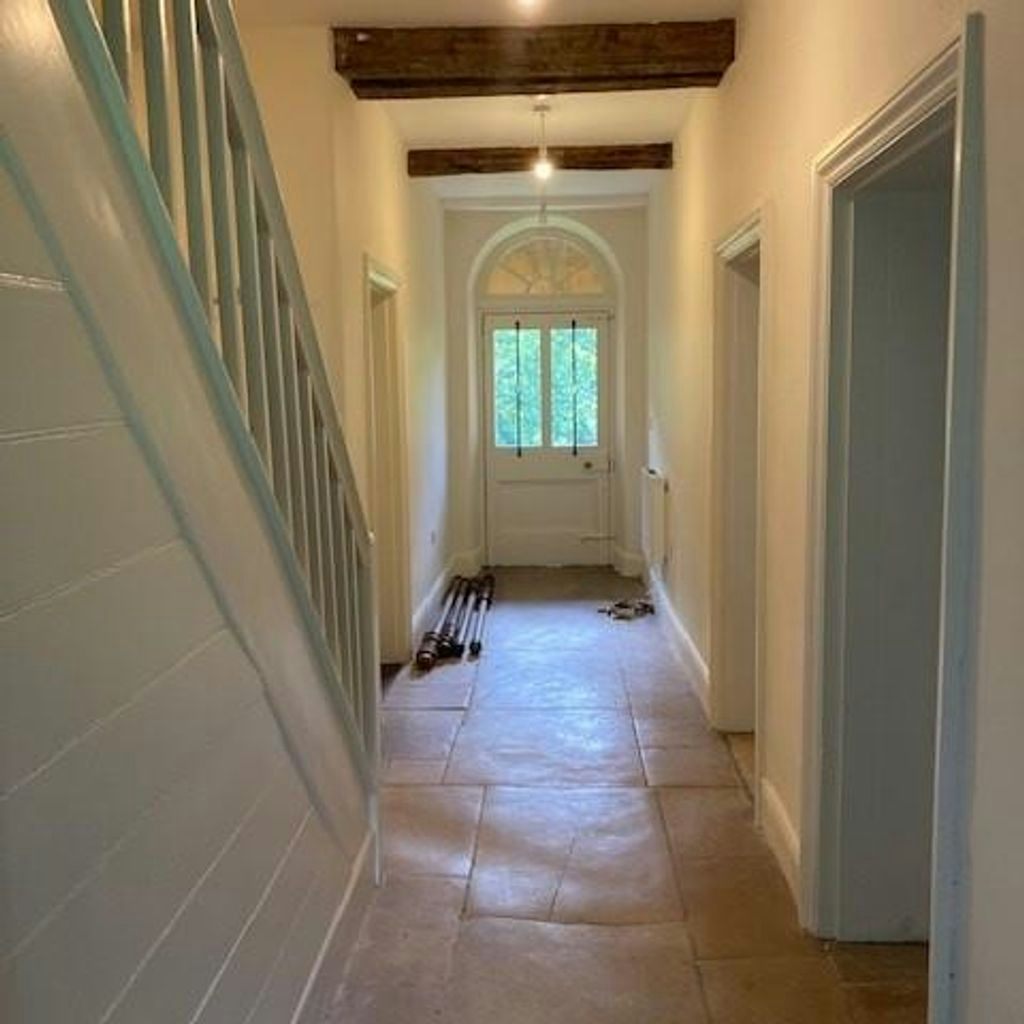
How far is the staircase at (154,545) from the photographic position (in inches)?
42.3

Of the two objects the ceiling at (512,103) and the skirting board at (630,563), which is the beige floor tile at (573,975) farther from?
the skirting board at (630,563)

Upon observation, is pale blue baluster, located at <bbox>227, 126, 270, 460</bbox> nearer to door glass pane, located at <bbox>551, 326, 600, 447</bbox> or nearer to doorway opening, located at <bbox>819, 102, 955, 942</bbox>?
doorway opening, located at <bbox>819, 102, 955, 942</bbox>

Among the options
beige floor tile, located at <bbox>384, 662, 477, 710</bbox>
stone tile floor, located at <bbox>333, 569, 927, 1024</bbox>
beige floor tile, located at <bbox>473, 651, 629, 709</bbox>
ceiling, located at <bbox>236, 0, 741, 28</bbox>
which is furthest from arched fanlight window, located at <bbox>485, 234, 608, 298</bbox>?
ceiling, located at <bbox>236, 0, 741, 28</bbox>

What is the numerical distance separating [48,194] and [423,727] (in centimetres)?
337

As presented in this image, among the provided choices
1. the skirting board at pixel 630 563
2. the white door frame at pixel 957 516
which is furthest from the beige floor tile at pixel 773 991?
the skirting board at pixel 630 563

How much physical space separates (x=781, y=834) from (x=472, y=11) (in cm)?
285

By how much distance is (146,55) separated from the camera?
4.98 ft

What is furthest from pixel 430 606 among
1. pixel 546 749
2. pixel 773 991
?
pixel 773 991

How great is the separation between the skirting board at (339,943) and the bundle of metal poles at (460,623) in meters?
2.30

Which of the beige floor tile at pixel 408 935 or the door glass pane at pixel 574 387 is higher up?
the door glass pane at pixel 574 387

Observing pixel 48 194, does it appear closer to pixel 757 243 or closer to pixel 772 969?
pixel 772 969

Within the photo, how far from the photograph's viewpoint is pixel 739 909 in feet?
9.11

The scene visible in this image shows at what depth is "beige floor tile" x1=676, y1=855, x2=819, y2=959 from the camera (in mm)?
2602

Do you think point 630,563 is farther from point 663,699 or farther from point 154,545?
point 154,545
